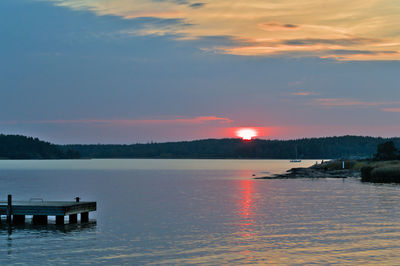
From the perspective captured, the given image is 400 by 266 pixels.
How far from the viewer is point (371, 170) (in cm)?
11150

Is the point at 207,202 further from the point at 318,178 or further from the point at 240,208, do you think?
the point at 318,178

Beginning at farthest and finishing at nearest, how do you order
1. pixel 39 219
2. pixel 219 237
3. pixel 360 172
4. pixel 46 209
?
pixel 360 172
pixel 39 219
pixel 46 209
pixel 219 237

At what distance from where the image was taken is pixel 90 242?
3941cm

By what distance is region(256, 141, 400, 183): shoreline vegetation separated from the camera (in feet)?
346

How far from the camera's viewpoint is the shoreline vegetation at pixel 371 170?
106m

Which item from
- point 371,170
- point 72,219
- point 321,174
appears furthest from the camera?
point 321,174

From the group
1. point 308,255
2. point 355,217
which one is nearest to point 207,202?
point 355,217

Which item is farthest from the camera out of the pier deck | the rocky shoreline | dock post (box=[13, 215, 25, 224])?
the rocky shoreline

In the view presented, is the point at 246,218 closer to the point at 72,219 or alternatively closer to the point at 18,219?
the point at 72,219

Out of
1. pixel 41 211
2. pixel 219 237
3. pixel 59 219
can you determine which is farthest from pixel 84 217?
pixel 219 237

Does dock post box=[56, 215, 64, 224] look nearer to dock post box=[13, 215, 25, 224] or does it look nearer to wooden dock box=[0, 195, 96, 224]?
wooden dock box=[0, 195, 96, 224]

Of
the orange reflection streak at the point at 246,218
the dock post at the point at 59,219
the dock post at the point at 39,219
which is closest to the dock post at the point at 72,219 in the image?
the dock post at the point at 59,219

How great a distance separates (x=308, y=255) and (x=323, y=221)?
57.9 ft

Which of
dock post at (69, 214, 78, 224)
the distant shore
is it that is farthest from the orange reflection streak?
the distant shore
